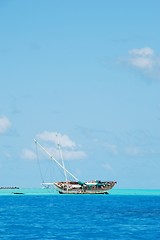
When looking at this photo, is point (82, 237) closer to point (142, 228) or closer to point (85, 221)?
point (142, 228)

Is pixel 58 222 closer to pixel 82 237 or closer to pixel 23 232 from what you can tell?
pixel 23 232

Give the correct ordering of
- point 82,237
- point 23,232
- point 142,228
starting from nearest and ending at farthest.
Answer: point 82,237 → point 23,232 → point 142,228

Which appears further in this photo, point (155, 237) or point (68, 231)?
point (68, 231)

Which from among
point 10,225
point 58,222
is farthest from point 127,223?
point 10,225

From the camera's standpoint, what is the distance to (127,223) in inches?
3519

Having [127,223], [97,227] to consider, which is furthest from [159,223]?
[97,227]

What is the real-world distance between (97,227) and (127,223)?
7.05 metres

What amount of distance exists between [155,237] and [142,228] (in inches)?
432

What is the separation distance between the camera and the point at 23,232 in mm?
77250

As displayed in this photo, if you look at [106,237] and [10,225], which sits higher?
[10,225]

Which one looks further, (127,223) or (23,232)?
(127,223)

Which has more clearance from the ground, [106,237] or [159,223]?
[159,223]

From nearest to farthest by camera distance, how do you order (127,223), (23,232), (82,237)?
1. (82,237)
2. (23,232)
3. (127,223)

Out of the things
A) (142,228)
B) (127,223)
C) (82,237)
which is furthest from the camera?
(127,223)
